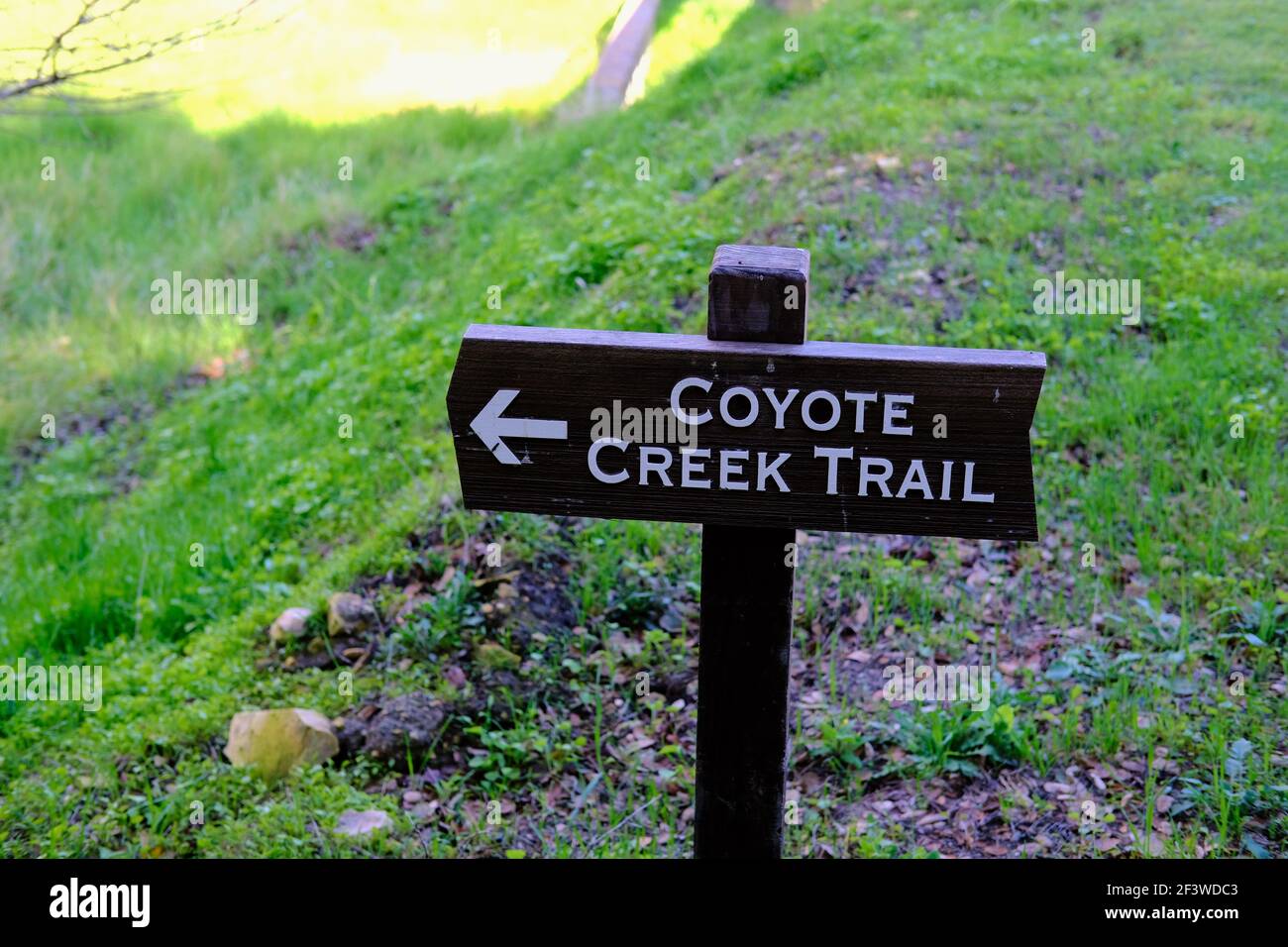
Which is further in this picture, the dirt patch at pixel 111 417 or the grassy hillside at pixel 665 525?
the dirt patch at pixel 111 417

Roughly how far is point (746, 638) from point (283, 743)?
2.03m

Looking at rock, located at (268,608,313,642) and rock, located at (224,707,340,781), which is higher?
rock, located at (268,608,313,642)

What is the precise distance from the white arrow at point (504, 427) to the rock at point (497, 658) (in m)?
1.89

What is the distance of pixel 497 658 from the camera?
14.2 ft

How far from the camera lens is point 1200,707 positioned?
3.92m

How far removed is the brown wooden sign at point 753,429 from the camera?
241 cm

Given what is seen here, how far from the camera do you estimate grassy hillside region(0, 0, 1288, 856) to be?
3.85 metres

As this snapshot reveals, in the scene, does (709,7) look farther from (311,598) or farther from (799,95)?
(311,598)

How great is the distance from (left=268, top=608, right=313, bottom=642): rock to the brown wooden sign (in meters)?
2.37

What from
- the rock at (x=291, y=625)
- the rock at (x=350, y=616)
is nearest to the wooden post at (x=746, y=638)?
the rock at (x=350, y=616)

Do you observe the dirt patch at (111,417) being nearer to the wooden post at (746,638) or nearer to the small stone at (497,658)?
the small stone at (497,658)

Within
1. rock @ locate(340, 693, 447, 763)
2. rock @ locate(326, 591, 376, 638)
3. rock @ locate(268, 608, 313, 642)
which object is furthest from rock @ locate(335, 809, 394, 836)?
rock @ locate(268, 608, 313, 642)

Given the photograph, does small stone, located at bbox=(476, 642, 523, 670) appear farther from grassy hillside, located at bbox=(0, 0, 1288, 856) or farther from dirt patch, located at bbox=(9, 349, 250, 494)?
dirt patch, located at bbox=(9, 349, 250, 494)

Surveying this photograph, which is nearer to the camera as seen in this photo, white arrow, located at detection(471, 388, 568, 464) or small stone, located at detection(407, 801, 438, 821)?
white arrow, located at detection(471, 388, 568, 464)
